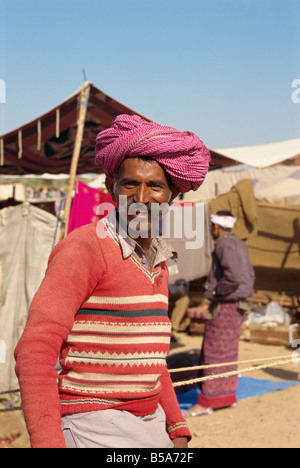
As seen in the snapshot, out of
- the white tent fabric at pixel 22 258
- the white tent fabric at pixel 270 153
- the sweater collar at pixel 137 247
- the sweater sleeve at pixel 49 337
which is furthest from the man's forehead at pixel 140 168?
the white tent fabric at pixel 270 153

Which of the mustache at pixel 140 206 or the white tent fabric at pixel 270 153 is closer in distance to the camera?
the mustache at pixel 140 206

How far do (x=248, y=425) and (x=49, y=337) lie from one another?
4780mm

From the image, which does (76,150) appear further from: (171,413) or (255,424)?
(171,413)

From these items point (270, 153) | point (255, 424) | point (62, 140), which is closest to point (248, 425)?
point (255, 424)

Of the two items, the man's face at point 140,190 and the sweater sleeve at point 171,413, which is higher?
the man's face at point 140,190

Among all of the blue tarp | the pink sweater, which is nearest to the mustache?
the pink sweater

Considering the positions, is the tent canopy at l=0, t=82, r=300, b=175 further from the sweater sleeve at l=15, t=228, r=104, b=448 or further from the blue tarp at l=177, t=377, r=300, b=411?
the sweater sleeve at l=15, t=228, r=104, b=448

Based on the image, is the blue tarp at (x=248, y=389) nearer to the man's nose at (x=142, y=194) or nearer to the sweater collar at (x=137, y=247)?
the sweater collar at (x=137, y=247)

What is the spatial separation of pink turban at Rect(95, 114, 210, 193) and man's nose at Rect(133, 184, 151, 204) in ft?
0.34

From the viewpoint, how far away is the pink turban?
1661 millimetres

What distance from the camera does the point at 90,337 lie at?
1.45 metres

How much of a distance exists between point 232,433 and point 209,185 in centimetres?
1233

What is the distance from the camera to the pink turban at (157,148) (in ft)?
5.45

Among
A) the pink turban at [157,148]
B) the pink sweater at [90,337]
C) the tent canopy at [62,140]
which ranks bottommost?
the pink sweater at [90,337]
